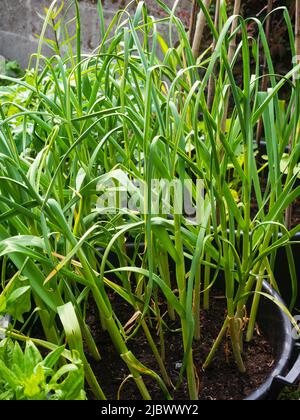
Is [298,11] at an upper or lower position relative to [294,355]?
upper

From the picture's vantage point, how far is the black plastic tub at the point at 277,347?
0.81m

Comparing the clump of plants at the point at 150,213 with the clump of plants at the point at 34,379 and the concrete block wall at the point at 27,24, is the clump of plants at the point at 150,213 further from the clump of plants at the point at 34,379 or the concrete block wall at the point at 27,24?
the concrete block wall at the point at 27,24

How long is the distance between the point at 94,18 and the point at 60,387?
2.25 m

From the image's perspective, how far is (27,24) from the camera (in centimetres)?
299

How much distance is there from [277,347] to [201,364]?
12 centimetres

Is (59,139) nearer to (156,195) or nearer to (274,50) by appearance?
(156,195)

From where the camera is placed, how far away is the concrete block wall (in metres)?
2.64

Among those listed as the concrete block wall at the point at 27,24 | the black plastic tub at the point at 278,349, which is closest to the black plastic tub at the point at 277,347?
the black plastic tub at the point at 278,349

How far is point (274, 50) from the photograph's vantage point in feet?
6.54

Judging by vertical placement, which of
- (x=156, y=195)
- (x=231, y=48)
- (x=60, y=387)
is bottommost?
(x=60, y=387)

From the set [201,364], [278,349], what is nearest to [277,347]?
[278,349]

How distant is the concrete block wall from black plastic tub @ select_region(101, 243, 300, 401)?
1817 mm

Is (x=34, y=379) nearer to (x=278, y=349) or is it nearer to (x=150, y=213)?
(x=150, y=213)

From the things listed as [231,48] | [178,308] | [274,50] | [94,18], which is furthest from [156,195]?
[94,18]
